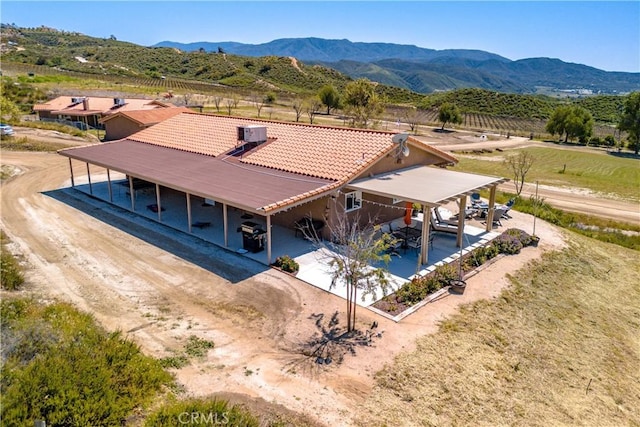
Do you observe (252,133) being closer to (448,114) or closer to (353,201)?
(353,201)

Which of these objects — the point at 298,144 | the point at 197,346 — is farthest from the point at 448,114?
the point at 197,346

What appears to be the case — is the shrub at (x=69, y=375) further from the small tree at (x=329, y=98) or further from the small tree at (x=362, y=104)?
the small tree at (x=329, y=98)

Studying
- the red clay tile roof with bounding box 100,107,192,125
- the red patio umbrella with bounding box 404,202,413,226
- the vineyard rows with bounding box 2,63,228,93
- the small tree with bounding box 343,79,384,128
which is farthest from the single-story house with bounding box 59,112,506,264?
the vineyard rows with bounding box 2,63,228,93

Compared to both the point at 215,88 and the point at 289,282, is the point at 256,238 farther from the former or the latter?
the point at 215,88

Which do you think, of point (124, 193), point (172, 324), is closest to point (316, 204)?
point (172, 324)

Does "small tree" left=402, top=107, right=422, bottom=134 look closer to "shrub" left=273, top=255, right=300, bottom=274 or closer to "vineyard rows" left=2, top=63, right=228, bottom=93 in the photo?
"vineyard rows" left=2, top=63, right=228, bottom=93

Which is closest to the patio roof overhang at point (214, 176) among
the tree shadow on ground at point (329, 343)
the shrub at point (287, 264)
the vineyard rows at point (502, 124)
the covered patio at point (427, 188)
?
the shrub at point (287, 264)
